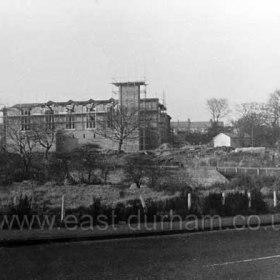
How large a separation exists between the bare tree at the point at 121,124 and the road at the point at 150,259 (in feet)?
209

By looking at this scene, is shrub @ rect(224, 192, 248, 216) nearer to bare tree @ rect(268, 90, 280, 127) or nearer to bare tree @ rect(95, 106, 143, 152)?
bare tree @ rect(95, 106, 143, 152)

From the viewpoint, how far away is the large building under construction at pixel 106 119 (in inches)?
3209

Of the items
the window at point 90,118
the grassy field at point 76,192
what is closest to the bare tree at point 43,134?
the window at point 90,118

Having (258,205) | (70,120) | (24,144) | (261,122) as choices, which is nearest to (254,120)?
(261,122)

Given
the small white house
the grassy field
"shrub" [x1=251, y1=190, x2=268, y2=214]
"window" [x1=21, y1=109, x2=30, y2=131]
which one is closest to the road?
"shrub" [x1=251, y1=190, x2=268, y2=214]

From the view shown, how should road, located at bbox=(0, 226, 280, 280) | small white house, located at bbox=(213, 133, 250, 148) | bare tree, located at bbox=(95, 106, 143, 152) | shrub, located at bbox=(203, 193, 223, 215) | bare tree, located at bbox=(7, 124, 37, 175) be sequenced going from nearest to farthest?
road, located at bbox=(0, 226, 280, 280)
shrub, located at bbox=(203, 193, 223, 215)
bare tree, located at bbox=(7, 124, 37, 175)
bare tree, located at bbox=(95, 106, 143, 152)
small white house, located at bbox=(213, 133, 250, 148)

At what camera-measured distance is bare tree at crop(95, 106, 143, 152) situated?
264 ft

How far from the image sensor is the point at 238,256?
11.2 m

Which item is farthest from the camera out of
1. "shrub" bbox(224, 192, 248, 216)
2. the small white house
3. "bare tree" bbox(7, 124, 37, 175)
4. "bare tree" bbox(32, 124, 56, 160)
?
the small white house

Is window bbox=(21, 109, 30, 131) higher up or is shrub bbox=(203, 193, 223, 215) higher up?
window bbox=(21, 109, 30, 131)

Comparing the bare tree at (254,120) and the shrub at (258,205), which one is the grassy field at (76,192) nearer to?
the shrub at (258,205)

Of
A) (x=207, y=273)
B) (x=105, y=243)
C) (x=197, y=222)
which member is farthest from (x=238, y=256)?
(x=197, y=222)

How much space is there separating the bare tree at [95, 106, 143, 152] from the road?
6358cm

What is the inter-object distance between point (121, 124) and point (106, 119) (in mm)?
7675
